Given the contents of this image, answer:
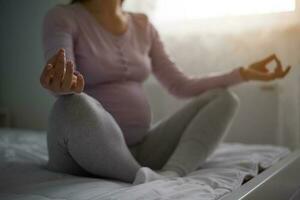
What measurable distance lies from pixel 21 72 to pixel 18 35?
15 centimetres

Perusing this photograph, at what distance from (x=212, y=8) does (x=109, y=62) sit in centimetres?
57

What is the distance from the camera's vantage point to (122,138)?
76 cm

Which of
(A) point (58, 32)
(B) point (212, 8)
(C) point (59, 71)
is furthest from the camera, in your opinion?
(B) point (212, 8)

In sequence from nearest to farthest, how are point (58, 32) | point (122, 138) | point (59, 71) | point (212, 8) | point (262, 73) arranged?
point (59, 71)
point (122, 138)
point (58, 32)
point (262, 73)
point (212, 8)

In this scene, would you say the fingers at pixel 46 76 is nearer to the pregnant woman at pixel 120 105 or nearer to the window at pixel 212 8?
the pregnant woman at pixel 120 105

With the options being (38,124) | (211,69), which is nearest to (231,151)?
(211,69)

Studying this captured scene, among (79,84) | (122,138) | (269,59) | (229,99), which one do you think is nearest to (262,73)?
(269,59)

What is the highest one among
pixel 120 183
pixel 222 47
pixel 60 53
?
pixel 60 53

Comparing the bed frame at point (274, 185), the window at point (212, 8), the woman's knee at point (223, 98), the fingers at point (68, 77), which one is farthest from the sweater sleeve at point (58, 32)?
the window at point (212, 8)

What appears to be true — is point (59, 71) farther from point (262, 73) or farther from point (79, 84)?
point (262, 73)

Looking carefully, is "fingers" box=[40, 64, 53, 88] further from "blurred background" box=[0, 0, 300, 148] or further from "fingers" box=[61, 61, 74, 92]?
"blurred background" box=[0, 0, 300, 148]

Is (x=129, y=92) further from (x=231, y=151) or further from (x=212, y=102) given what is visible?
(x=231, y=151)

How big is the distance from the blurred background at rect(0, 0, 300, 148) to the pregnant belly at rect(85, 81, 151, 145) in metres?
0.38

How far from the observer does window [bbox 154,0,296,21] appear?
1.30 meters
